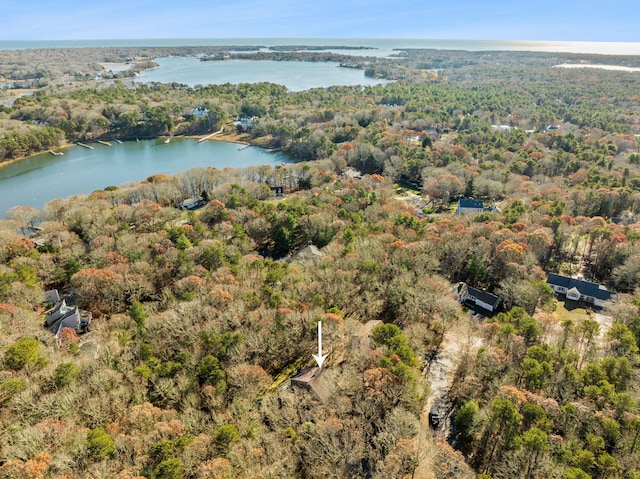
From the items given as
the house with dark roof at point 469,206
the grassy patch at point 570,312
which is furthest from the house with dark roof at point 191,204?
the grassy patch at point 570,312

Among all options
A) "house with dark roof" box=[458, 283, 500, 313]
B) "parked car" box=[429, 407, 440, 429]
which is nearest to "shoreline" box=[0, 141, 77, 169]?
"house with dark roof" box=[458, 283, 500, 313]

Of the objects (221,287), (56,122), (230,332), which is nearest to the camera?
(230,332)

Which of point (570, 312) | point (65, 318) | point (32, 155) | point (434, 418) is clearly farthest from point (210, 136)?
point (434, 418)

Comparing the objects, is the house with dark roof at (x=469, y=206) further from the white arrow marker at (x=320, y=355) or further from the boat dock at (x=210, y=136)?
the boat dock at (x=210, y=136)

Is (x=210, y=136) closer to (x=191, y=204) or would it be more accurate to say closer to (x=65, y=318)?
(x=191, y=204)

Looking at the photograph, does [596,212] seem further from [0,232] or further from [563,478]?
[0,232]

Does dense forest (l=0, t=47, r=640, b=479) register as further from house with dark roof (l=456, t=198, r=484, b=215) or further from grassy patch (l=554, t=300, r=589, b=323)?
house with dark roof (l=456, t=198, r=484, b=215)

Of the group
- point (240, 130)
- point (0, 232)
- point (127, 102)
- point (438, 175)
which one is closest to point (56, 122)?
point (127, 102)
